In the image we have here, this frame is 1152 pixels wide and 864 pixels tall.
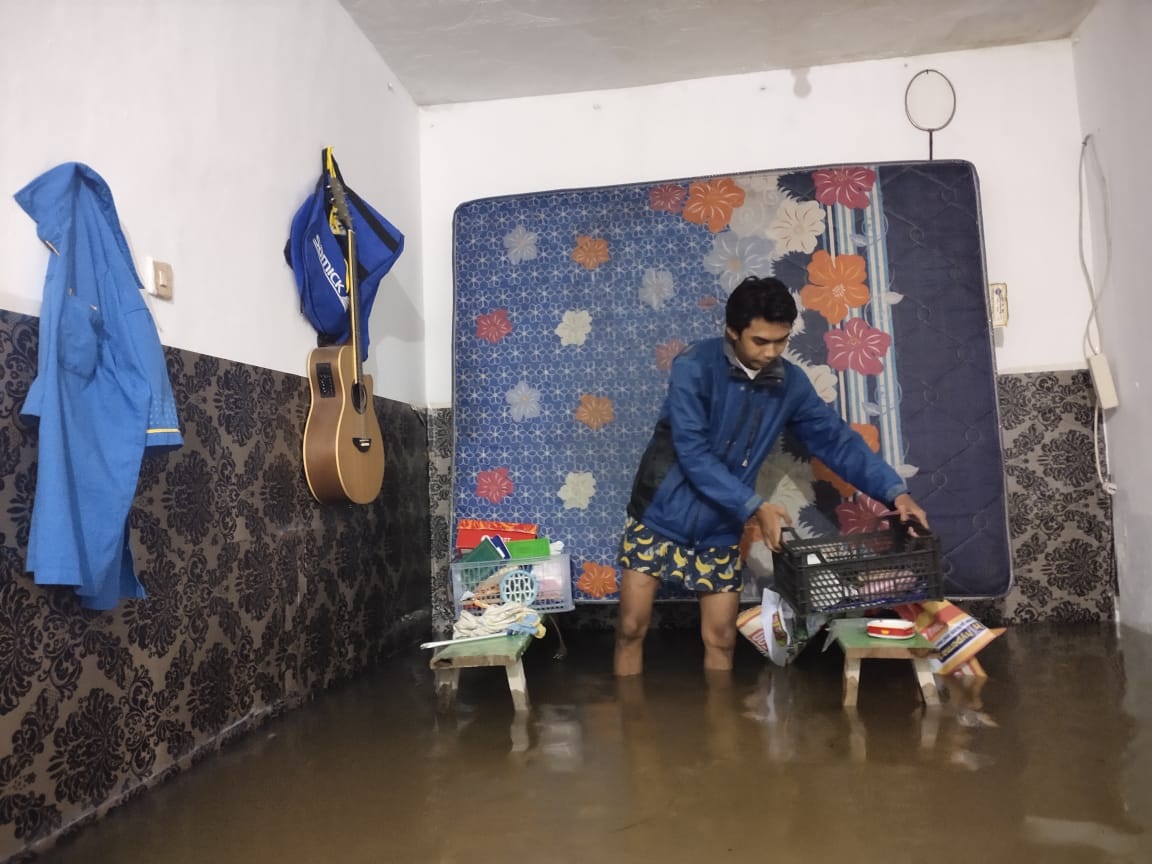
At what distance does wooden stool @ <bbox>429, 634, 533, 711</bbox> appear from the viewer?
7.55 ft

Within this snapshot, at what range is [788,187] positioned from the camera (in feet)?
10.2

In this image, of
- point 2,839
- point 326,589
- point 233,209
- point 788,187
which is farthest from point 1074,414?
point 2,839

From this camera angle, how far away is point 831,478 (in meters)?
2.99

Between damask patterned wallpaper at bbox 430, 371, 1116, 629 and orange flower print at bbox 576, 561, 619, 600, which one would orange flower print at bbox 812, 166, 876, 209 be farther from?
orange flower print at bbox 576, 561, 619, 600

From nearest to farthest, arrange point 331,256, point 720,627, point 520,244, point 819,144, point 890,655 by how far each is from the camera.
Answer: point 890,655, point 331,256, point 720,627, point 520,244, point 819,144

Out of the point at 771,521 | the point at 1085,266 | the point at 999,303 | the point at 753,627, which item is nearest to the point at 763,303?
the point at 771,521

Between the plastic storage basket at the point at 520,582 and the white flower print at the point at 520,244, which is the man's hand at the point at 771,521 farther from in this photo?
the white flower print at the point at 520,244

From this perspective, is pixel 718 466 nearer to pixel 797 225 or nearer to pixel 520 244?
pixel 797 225

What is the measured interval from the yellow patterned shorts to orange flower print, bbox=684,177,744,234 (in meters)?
1.26

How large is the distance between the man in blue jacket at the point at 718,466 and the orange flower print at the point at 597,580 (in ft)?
0.97

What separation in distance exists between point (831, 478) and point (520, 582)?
1231mm

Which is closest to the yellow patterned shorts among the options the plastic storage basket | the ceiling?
the plastic storage basket

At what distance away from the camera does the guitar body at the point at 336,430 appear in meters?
2.49

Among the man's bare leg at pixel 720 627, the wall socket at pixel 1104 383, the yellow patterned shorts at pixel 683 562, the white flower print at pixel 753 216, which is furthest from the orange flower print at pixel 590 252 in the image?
the wall socket at pixel 1104 383
